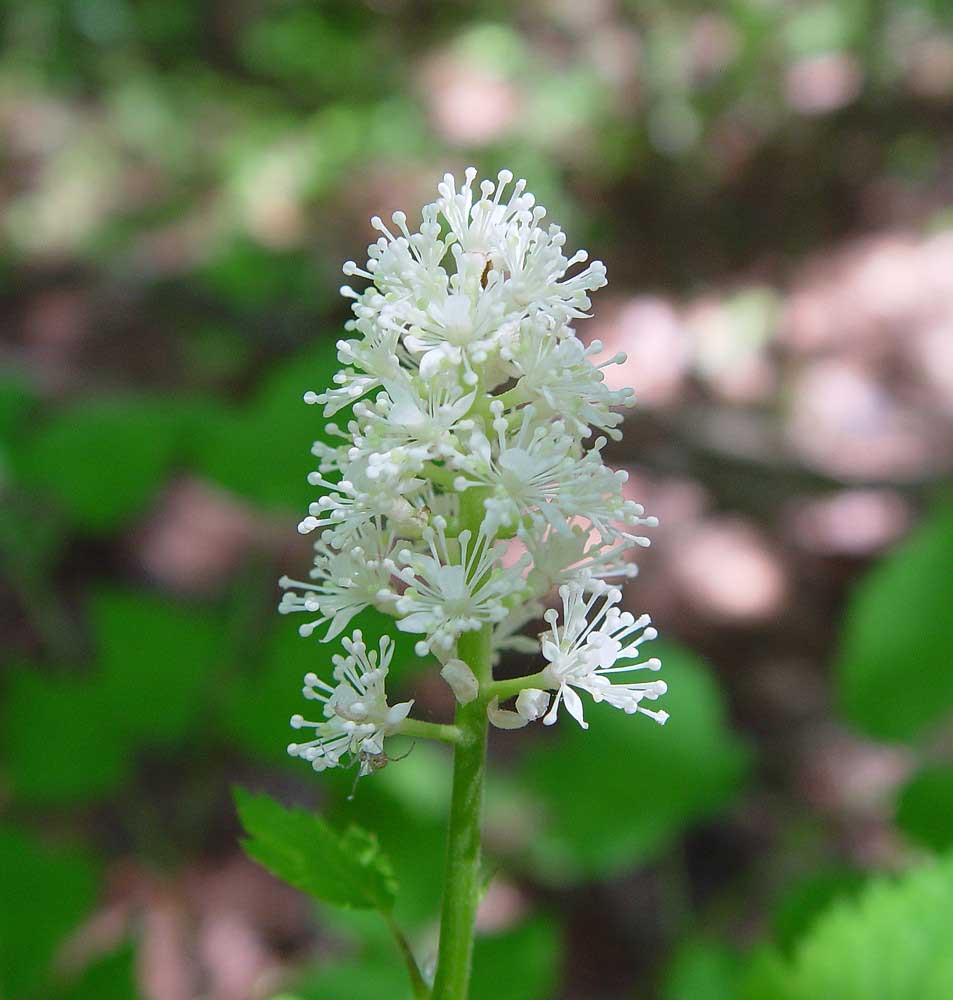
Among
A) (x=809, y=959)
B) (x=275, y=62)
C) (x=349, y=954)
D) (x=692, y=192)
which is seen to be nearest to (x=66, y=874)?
(x=349, y=954)

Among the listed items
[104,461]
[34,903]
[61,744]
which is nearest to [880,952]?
[34,903]

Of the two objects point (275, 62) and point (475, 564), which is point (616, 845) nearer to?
point (475, 564)

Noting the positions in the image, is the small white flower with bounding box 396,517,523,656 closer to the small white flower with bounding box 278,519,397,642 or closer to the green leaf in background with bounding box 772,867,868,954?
the small white flower with bounding box 278,519,397,642

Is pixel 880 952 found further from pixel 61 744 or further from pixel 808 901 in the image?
pixel 61 744

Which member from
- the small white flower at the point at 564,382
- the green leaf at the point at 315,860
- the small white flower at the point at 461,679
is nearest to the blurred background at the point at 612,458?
the green leaf at the point at 315,860

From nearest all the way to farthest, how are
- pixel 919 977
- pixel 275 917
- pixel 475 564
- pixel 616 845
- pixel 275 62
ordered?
pixel 475 564, pixel 919 977, pixel 616 845, pixel 275 917, pixel 275 62

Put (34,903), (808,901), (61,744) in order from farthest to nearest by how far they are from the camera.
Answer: (61,744) → (34,903) → (808,901)

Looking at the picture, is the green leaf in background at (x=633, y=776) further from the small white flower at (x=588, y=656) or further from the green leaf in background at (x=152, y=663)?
the small white flower at (x=588, y=656)
